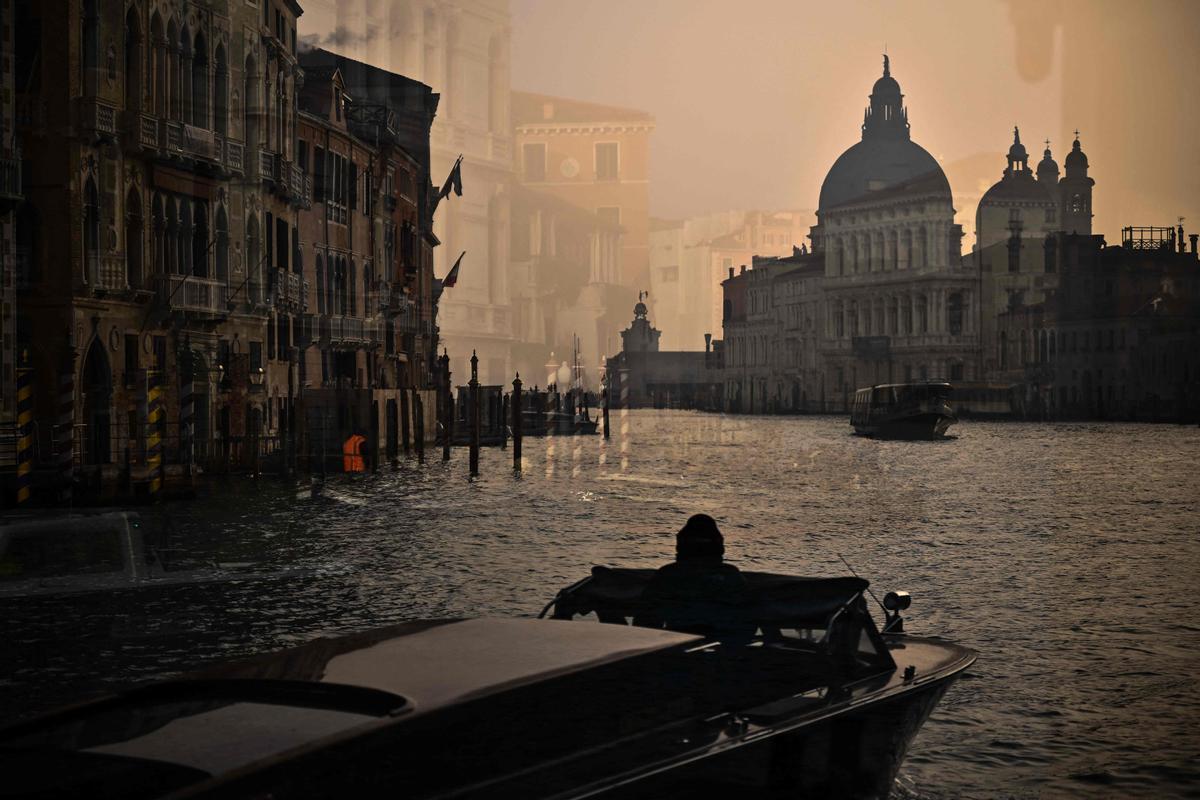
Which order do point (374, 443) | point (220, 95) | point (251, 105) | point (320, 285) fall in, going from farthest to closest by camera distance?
point (320, 285) < point (374, 443) < point (251, 105) < point (220, 95)

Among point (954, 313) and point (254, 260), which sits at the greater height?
point (954, 313)

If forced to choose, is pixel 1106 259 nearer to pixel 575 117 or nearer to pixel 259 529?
pixel 575 117

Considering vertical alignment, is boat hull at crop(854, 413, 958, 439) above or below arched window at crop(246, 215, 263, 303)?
below

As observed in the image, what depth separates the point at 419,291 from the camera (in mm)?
55344

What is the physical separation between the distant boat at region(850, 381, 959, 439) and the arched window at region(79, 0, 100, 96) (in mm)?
45857

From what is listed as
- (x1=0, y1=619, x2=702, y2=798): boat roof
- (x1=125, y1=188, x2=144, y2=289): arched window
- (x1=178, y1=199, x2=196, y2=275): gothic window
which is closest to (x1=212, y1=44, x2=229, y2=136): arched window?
(x1=178, y1=199, x2=196, y2=275): gothic window

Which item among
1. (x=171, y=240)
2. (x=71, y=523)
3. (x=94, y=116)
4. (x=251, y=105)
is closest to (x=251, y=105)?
(x=251, y=105)

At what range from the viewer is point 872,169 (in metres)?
128

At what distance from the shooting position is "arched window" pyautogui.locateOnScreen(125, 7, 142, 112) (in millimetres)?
28969

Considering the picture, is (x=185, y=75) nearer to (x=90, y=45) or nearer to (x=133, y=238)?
(x=90, y=45)

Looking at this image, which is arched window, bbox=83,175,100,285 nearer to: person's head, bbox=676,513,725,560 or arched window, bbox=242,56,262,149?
arched window, bbox=242,56,262,149

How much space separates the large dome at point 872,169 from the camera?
126875 mm

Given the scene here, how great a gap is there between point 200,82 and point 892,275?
93.5m

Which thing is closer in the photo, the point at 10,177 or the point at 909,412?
the point at 10,177
